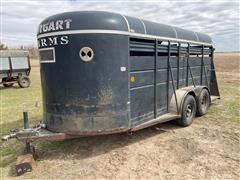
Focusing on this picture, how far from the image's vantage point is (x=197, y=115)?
6.77m

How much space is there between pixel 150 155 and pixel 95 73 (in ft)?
5.61

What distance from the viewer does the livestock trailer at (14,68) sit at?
1406cm

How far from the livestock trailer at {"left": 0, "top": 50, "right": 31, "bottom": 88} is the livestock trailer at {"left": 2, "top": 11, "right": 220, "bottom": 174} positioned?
10.8 m

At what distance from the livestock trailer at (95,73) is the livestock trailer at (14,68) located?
10.8 metres

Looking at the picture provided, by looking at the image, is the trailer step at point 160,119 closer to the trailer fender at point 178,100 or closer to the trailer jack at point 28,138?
the trailer fender at point 178,100

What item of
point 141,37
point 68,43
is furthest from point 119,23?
point 68,43

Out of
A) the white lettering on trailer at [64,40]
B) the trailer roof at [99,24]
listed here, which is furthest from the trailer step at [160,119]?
the white lettering on trailer at [64,40]

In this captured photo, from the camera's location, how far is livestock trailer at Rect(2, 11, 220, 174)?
403cm

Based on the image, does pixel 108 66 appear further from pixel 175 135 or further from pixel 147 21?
pixel 175 135

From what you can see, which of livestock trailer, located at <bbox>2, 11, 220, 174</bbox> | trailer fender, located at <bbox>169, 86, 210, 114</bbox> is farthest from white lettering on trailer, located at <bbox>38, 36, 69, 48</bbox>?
trailer fender, located at <bbox>169, 86, 210, 114</bbox>

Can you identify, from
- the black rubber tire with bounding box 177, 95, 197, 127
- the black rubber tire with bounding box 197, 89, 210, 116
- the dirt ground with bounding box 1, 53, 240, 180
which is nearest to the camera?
the dirt ground with bounding box 1, 53, 240, 180

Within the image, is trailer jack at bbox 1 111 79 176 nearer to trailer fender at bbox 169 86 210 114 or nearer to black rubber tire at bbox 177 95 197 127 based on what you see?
trailer fender at bbox 169 86 210 114

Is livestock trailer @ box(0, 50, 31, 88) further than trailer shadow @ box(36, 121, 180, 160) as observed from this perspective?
Yes

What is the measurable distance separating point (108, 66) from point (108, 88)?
14.1 inches
